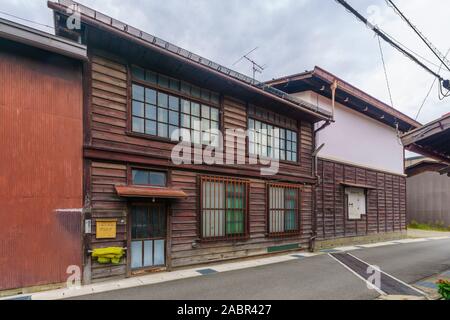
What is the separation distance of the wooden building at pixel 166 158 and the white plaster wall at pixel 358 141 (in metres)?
3.65

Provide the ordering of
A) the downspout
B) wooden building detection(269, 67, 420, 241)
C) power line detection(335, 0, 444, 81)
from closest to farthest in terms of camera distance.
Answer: power line detection(335, 0, 444, 81) → the downspout → wooden building detection(269, 67, 420, 241)

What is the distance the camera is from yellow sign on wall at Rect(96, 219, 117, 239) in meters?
8.17

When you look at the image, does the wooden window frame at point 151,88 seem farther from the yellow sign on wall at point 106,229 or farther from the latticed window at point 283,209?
the latticed window at point 283,209

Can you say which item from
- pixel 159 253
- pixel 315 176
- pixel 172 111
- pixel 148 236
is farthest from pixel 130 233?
pixel 315 176

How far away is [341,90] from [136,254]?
1297 centimetres

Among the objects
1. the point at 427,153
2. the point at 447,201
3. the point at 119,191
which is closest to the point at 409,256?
the point at 427,153

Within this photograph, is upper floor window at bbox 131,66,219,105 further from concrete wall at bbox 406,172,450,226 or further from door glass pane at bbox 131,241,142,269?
concrete wall at bbox 406,172,450,226

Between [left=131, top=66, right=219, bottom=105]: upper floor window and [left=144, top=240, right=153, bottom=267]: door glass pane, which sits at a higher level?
[left=131, top=66, right=219, bottom=105]: upper floor window

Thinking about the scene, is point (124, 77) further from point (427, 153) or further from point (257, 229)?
point (427, 153)

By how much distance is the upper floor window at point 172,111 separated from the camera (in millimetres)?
9375

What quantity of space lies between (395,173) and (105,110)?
2006 cm

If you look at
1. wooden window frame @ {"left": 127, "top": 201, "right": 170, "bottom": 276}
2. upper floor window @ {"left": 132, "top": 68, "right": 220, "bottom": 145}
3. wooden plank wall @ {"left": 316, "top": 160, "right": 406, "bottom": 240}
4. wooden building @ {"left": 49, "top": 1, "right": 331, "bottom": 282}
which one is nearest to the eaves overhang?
wooden building @ {"left": 49, "top": 1, "right": 331, "bottom": 282}

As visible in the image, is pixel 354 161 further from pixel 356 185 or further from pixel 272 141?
pixel 272 141
